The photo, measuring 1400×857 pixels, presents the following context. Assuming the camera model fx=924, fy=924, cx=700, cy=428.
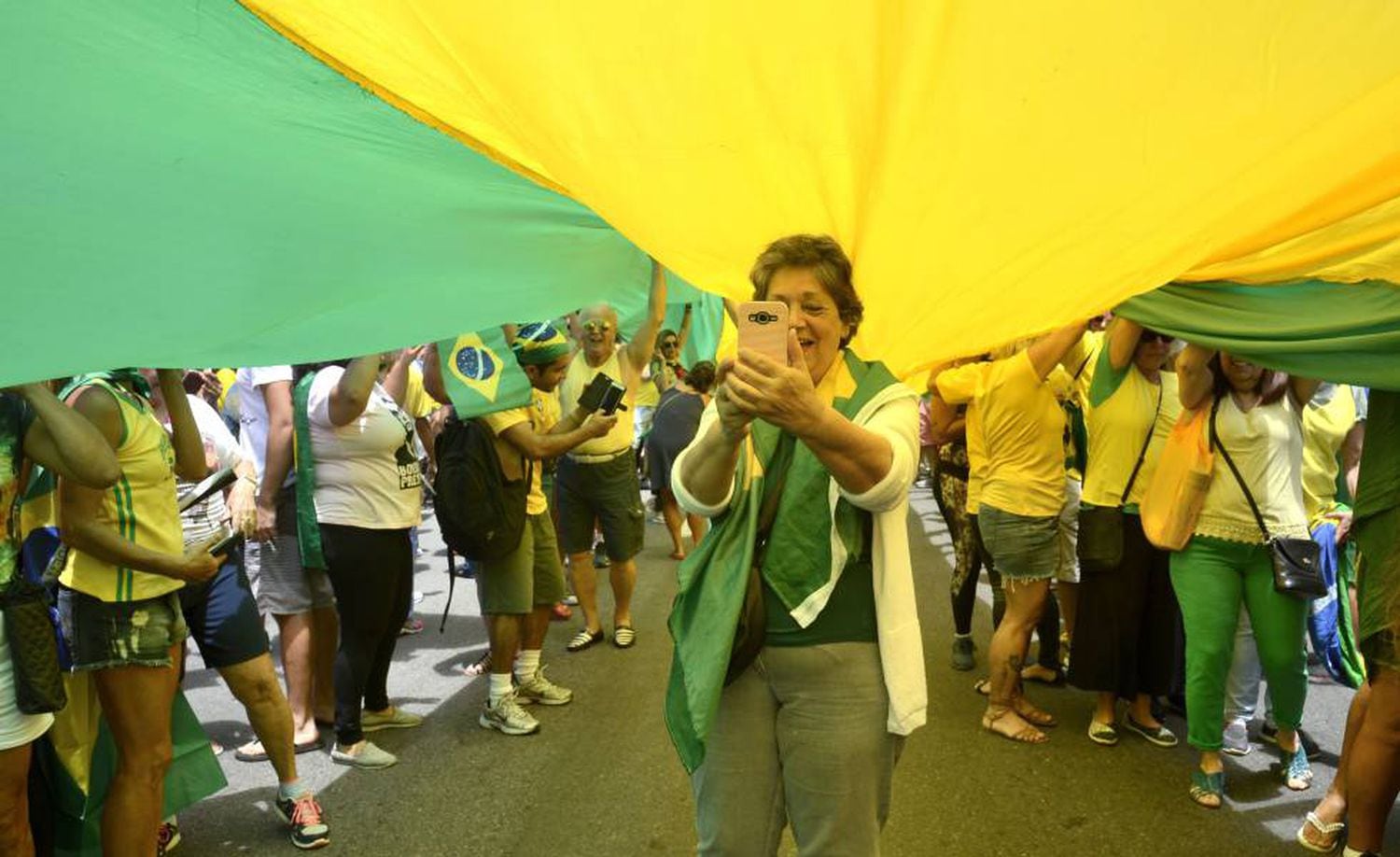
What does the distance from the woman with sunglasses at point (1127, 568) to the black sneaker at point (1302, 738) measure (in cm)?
46

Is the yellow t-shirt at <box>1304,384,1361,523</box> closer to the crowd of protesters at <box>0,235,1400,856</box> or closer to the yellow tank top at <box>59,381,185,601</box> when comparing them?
the crowd of protesters at <box>0,235,1400,856</box>

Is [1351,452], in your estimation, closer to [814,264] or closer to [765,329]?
[814,264]

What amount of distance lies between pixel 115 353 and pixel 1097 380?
398 cm

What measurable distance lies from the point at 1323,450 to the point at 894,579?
4.05 meters

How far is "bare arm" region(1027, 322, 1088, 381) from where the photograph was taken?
13.3 feet

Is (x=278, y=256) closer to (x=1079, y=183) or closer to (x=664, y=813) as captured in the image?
(x=1079, y=183)

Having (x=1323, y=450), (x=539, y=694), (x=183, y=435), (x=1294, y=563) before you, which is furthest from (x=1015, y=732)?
(x=183, y=435)

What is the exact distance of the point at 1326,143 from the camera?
1816 mm

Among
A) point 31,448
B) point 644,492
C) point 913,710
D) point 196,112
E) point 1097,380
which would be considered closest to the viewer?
point 196,112

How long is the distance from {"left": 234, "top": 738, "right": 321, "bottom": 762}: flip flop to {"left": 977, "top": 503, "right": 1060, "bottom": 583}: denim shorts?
3.45 metres

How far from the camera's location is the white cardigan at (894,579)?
6.67 feet

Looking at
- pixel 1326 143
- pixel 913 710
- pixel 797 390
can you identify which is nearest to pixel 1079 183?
pixel 1326 143

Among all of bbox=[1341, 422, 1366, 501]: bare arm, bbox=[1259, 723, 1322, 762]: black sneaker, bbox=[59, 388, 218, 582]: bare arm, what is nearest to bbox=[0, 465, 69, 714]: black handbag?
bbox=[59, 388, 218, 582]: bare arm

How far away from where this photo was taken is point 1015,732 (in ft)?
15.0
